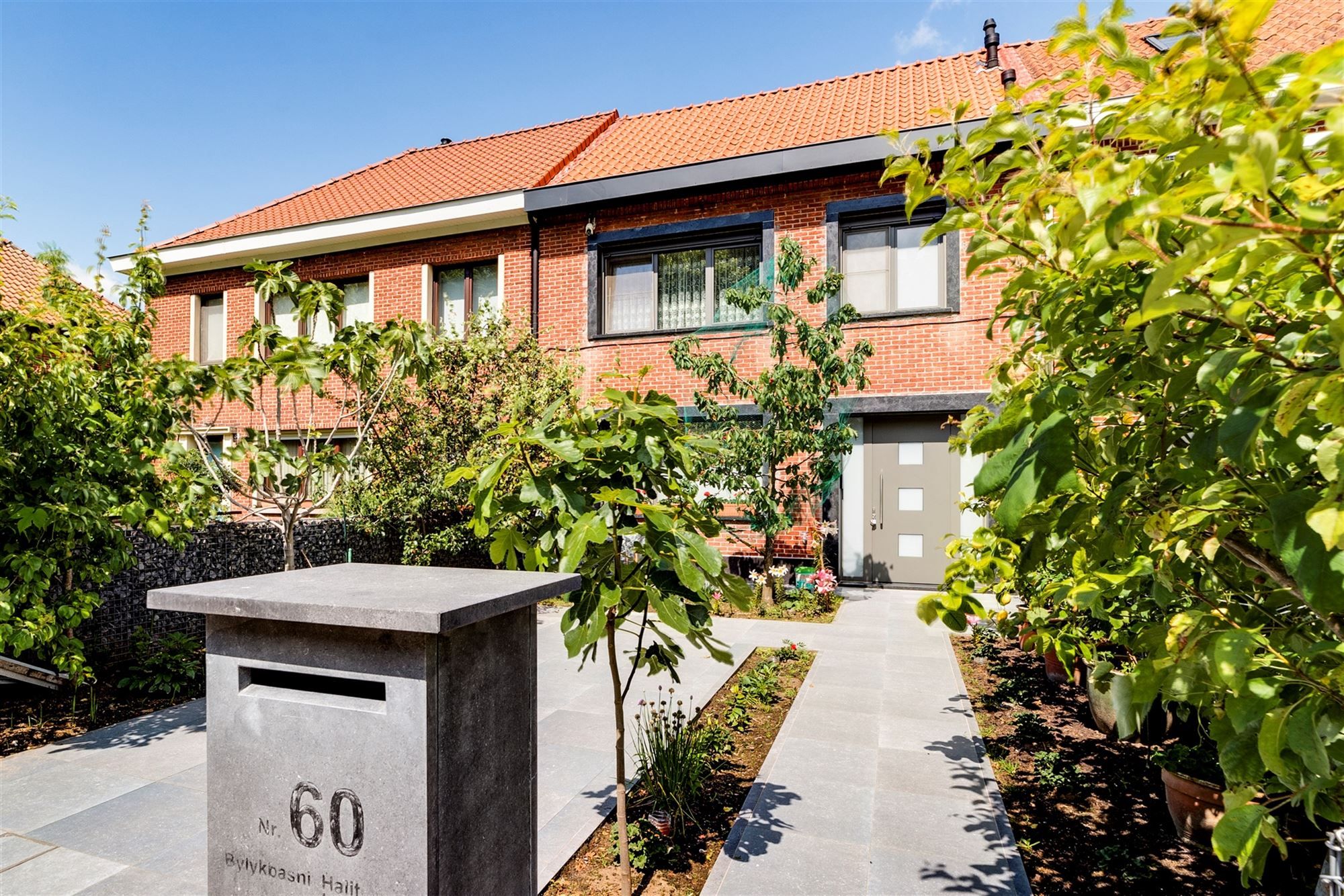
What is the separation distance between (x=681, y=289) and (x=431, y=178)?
674cm

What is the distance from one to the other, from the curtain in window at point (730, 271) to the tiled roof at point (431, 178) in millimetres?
3847

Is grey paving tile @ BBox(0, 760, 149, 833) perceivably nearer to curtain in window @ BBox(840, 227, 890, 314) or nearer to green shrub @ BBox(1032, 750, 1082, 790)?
green shrub @ BBox(1032, 750, 1082, 790)

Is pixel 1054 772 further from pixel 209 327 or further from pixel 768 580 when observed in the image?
pixel 209 327

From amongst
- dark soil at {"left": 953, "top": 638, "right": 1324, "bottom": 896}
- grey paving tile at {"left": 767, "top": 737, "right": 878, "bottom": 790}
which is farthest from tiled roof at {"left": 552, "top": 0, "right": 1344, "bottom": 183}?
grey paving tile at {"left": 767, "top": 737, "right": 878, "bottom": 790}

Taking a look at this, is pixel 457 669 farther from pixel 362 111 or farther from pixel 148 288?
pixel 362 111

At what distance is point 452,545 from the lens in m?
8.65

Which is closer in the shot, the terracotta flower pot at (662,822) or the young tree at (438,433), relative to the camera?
the terracotta flower pot at (662,822)

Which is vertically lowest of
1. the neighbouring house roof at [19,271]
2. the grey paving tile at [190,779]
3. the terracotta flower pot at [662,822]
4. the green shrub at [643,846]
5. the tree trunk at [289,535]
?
the grey paving tile at [190,779]

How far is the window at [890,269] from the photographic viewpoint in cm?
941

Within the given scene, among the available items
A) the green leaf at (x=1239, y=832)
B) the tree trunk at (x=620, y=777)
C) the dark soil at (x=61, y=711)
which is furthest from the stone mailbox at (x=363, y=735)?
the dark soil at (x=61, y=711)

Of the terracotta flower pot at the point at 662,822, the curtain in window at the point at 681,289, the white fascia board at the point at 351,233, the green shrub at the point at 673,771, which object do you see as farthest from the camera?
the white fascia board at the point at 351,233

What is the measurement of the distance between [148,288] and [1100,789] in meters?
7.25

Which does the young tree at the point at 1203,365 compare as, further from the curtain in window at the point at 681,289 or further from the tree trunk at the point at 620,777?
the curtain in window at the point at 681,289

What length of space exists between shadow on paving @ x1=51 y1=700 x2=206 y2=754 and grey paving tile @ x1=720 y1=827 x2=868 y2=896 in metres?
4.04
